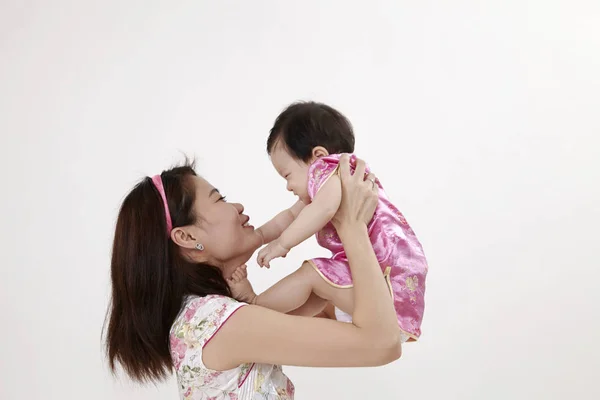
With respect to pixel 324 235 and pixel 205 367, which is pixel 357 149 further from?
pixel 205 367

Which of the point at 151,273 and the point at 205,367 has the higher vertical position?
the point at 151,273

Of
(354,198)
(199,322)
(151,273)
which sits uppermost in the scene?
→ (354,198)

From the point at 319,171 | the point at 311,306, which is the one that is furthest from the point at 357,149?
the point at 319,171

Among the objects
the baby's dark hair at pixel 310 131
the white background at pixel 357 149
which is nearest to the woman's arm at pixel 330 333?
the baby's dark hair at pixel 310 131

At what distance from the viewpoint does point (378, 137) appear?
11.7 ft

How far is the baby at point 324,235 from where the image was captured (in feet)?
5.93

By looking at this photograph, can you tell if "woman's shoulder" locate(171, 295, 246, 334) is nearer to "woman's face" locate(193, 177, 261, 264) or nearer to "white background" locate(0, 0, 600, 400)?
"woman's face" locate(193, 177, 261, 264)

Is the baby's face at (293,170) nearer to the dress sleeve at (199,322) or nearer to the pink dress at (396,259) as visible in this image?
the pink dress at (396,259)

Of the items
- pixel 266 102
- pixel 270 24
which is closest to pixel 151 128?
pixel 266 102

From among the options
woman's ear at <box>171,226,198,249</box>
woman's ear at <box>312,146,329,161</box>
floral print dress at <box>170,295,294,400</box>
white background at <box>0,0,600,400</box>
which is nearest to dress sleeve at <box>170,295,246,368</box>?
floral print dress at <box>170,295,294,400</box>

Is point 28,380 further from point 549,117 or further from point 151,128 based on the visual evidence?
point 549,117

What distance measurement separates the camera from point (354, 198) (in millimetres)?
1744

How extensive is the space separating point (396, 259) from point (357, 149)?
1.74 m

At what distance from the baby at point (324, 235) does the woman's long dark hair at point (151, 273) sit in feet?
0.51
